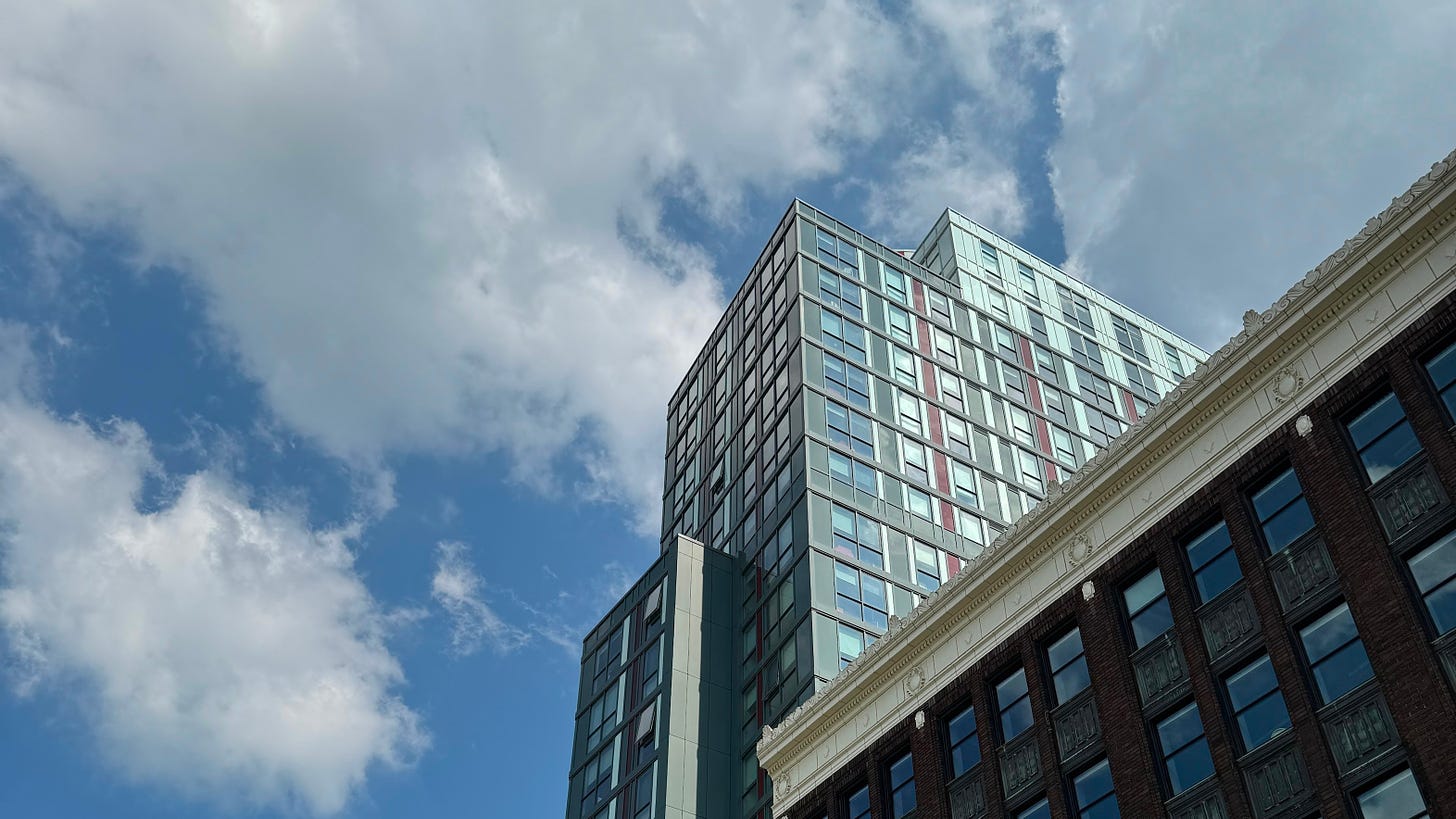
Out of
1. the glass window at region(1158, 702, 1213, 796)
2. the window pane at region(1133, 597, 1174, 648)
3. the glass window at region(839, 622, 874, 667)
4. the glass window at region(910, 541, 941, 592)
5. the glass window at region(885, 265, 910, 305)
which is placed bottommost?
the glass window at region(1158, 702, 1213, 796)

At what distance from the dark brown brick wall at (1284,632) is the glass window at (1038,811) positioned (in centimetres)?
29

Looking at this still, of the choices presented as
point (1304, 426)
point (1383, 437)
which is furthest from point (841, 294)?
point (1383, 437)

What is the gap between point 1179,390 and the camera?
33312mm

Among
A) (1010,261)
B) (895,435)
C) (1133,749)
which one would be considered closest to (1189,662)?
(1133,749)

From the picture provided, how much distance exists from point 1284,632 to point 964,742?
11097 millimetres

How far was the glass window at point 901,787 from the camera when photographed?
37.8 meters

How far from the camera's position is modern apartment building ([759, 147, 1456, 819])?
85.1ft

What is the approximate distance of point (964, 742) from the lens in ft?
120

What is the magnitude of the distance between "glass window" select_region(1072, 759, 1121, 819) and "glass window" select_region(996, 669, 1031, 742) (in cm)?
272

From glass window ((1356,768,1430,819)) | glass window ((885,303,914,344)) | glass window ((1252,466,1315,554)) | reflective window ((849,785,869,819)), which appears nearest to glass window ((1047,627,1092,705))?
glass window ((1252,466,1315,554))

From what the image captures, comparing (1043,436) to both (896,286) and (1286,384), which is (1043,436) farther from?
(1286,384)

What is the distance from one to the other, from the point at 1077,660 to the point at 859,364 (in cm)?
4442

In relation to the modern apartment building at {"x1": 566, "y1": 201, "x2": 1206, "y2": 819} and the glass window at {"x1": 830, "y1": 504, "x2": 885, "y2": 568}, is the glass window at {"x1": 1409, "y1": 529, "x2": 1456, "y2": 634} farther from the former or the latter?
the glass window at {"x1": 830, "y1": 504, "x2": 885, "y2": 568}

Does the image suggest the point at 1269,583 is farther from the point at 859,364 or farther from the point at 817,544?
the point at 859,364
